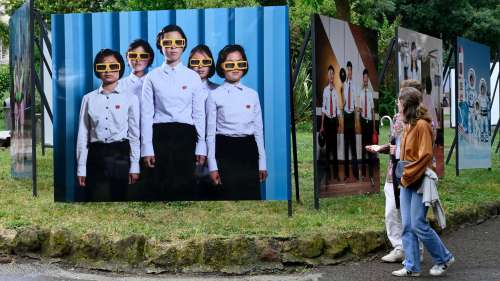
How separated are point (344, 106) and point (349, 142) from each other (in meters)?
0.48

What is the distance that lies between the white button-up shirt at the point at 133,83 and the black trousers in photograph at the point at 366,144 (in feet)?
9.81

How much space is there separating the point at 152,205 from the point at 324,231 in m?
2.88

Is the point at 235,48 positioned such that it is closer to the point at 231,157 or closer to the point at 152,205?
the point at 231,157

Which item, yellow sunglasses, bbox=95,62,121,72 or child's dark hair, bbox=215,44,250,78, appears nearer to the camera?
child's dark hair, bbox=215,44,250,78

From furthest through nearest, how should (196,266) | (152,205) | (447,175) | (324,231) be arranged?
1. (447,175)
2. (152,205)
3. (324,231)
4. (196,266)

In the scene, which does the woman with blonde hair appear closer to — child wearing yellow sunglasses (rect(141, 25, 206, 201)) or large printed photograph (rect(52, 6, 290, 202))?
large printed photograph (rect(52, 6, 290, 202))

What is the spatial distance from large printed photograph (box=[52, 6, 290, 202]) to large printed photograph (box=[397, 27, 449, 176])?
2.87 metres

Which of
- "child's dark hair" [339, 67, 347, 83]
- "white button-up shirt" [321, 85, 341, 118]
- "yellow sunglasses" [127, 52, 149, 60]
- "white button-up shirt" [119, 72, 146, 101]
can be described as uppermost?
"yellow sunglasses" [127, 52, 149, 60]

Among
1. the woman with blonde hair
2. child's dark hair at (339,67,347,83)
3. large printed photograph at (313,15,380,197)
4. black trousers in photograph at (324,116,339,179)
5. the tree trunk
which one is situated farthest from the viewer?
the tree trunk

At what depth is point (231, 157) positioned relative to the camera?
337 inches

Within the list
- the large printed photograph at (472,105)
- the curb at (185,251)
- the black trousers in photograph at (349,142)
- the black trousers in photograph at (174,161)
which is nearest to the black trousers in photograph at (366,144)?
the black trousers in photograph at (349,142)

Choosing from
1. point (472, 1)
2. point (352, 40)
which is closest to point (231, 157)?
point (352, 40)

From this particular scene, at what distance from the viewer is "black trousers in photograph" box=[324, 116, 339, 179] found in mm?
9188

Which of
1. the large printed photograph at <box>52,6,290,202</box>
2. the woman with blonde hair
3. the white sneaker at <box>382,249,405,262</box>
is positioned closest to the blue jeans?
the woman with blonde hair
